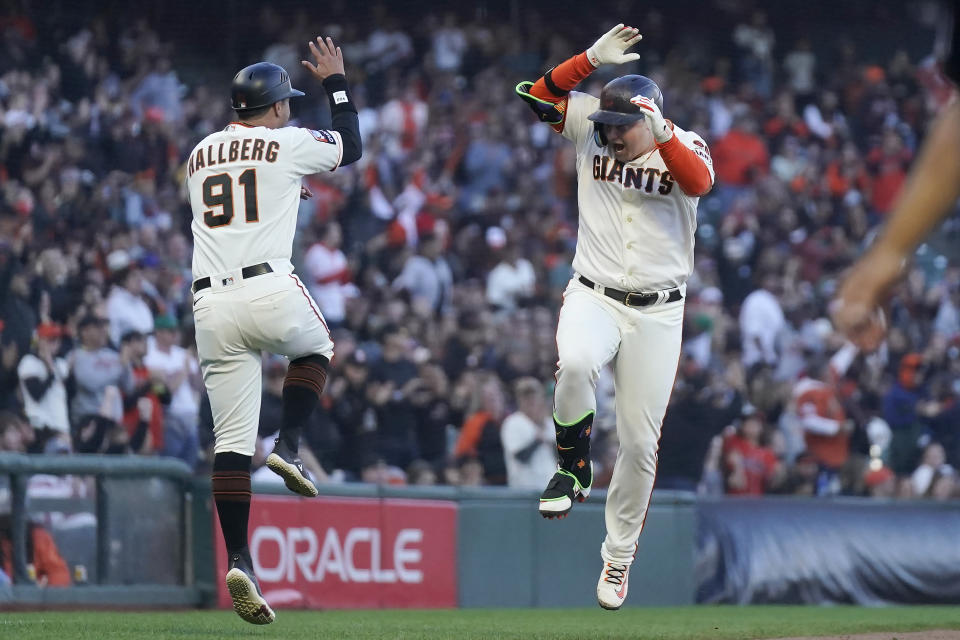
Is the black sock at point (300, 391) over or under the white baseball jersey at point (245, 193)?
under

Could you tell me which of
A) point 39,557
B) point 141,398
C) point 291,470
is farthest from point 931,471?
point 291,470

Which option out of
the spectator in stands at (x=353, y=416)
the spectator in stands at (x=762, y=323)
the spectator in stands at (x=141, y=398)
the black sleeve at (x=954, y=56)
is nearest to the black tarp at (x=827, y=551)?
the spectator in stands at (x=762, y=323)

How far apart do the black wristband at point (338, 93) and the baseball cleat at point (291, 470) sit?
1514 mm

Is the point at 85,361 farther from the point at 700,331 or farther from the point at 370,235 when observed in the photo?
the point at 700,331

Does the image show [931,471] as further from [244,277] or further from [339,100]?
[244,277]

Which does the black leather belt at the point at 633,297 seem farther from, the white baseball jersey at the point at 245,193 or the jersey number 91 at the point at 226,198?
the jersey number 91 at the point at 226,198

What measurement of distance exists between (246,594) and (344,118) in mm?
2070

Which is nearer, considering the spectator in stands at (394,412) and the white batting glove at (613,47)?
the white batting glove at (613,47)

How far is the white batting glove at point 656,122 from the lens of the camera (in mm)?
5867

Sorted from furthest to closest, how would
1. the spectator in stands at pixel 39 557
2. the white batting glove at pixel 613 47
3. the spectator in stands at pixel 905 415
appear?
the spectator in stands at pixel 905 415 → the spectator in stands at pixel 39 557 → the white batting glove at pixel 613 47

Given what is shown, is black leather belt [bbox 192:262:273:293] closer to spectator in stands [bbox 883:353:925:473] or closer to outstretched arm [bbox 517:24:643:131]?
outstretched arm [bbox 517:24:643:131]

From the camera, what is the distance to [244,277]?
5.90 m

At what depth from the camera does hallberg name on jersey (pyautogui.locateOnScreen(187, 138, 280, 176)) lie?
233 inches

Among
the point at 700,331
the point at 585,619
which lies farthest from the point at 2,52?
the point at 585,619
